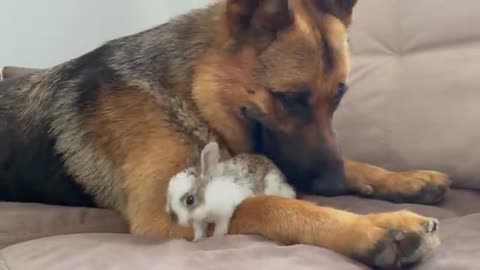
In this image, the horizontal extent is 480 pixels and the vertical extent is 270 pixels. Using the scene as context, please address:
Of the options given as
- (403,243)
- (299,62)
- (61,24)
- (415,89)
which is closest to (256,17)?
(299,62)

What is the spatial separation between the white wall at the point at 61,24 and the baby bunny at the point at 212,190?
1.34m

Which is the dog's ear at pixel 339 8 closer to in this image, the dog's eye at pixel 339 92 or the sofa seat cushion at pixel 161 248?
the dog's eye at pixel 339 92

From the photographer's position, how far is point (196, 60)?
1736 millimetres

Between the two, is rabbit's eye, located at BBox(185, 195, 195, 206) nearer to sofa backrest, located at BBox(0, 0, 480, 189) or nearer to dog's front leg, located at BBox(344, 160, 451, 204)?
dog's front leg, located at BBox(344, 160, 451, 204)

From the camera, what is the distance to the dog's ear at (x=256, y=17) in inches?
62.9

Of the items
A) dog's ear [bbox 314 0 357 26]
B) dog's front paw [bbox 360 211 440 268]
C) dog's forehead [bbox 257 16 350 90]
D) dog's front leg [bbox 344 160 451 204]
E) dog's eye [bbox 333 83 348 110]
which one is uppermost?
dog's ear [bbox 314 0 357 26]

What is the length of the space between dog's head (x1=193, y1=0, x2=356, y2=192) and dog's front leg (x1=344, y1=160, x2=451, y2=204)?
0.13 metres

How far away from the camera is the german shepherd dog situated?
1.60m

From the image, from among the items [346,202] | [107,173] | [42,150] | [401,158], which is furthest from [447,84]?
[42,150]

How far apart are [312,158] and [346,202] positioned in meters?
0.14

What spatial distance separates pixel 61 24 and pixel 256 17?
1.45 meters

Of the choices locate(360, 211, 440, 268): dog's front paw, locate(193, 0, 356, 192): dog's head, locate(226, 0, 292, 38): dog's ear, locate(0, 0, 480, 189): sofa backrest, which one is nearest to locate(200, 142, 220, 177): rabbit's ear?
locate(193, 0, 356, 192): dog's head

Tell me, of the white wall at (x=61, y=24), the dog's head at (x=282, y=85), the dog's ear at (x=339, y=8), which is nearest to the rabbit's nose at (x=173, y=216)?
the dog's head at (x=282, y=85)

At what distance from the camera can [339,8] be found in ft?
5.77
